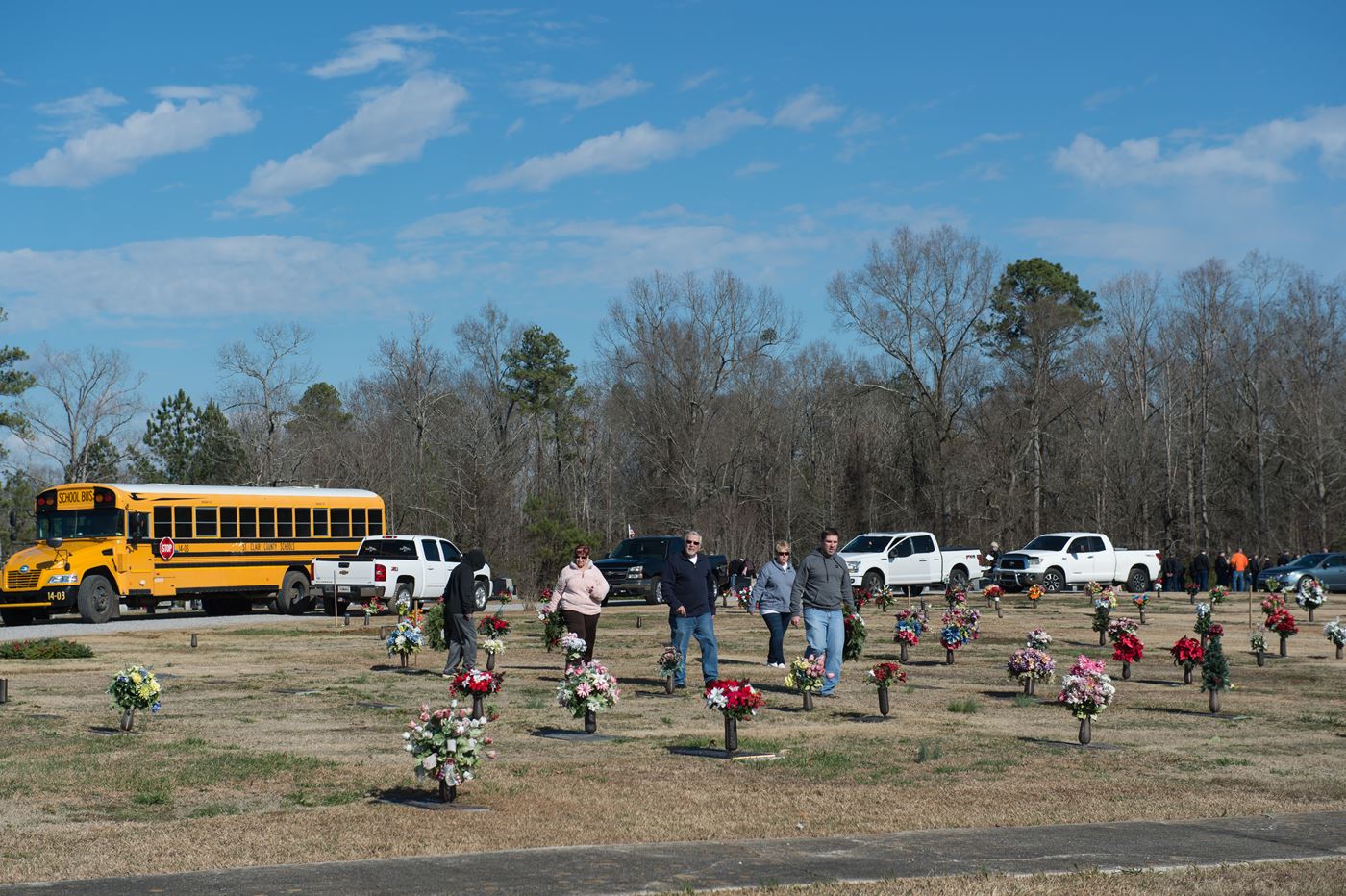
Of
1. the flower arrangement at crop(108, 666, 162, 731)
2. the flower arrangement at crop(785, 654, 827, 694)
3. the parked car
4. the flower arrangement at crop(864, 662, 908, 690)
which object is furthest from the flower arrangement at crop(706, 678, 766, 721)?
the parked car

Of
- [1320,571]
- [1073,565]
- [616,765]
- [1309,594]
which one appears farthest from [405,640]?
[1320,571]

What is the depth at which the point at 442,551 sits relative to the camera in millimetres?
37562

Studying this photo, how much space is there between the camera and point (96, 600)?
108 ft

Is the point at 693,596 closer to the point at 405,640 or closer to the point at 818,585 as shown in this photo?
the point at 818,585

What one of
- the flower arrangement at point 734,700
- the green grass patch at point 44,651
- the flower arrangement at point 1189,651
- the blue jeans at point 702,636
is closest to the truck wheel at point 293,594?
the green grass patch at point 44,651

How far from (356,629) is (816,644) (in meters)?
15.9

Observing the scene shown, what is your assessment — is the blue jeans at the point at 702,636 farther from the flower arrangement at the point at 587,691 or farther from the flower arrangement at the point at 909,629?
the flower arrangement at the point at 909,629

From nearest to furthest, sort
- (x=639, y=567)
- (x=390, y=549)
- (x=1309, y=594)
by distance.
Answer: (x=1309, y=594) < (x=390, y=549) < (x=639, y=567)

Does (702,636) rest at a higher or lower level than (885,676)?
higher

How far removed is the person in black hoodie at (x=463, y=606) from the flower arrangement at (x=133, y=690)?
188 inches

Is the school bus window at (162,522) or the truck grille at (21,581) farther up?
the school bus window at (162,522)

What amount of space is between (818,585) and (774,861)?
842cm

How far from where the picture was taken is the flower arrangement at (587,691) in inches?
560

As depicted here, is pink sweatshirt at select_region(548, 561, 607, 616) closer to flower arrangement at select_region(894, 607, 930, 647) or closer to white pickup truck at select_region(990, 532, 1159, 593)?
flower arrangement at select_region(894, 607, 930, 647)
